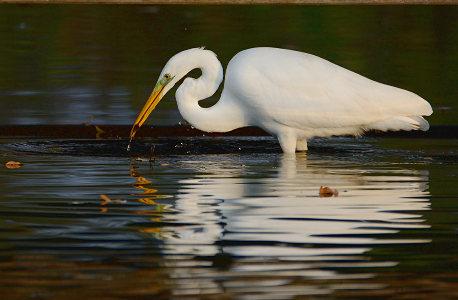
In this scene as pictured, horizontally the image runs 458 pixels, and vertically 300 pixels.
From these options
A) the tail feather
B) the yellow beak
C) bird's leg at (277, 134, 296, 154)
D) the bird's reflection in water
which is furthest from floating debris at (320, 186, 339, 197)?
the yellow beak

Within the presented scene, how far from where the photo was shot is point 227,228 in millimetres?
6973

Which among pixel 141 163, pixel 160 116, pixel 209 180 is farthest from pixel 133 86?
pixel 209 180

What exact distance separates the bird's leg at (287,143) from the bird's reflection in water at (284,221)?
3.85ft

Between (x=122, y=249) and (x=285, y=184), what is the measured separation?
2.78m

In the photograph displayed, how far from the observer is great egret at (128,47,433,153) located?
A: 451 inches

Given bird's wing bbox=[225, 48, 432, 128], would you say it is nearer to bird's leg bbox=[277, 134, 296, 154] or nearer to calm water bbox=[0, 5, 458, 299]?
bird's leg bbox=[277, 134, 296, 154]

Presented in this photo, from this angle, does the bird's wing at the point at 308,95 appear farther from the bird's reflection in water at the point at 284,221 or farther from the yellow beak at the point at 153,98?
the bird's reflection in water at the point at 284,221

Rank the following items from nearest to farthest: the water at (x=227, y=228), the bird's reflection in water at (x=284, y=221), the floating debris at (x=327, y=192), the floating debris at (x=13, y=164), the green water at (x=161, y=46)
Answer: the water at (x=227, y=228) → the bird's reflection in water at (x=284, y=221) → the floating debris at (x=327, y=192) → the floating debris at (x=13, y=164) → the green water at (x=161, y=46)

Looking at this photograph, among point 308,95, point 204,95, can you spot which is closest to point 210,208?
point 308,95

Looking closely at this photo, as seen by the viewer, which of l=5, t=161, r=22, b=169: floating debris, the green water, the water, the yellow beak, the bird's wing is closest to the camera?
the water

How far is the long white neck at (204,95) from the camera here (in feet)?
38.5

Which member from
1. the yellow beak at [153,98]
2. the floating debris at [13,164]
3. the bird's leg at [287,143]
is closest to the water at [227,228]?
the floating debris at [13,164]

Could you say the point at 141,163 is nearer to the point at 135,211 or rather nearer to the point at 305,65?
the point at 305,65

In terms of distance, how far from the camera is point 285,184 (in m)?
9.00
